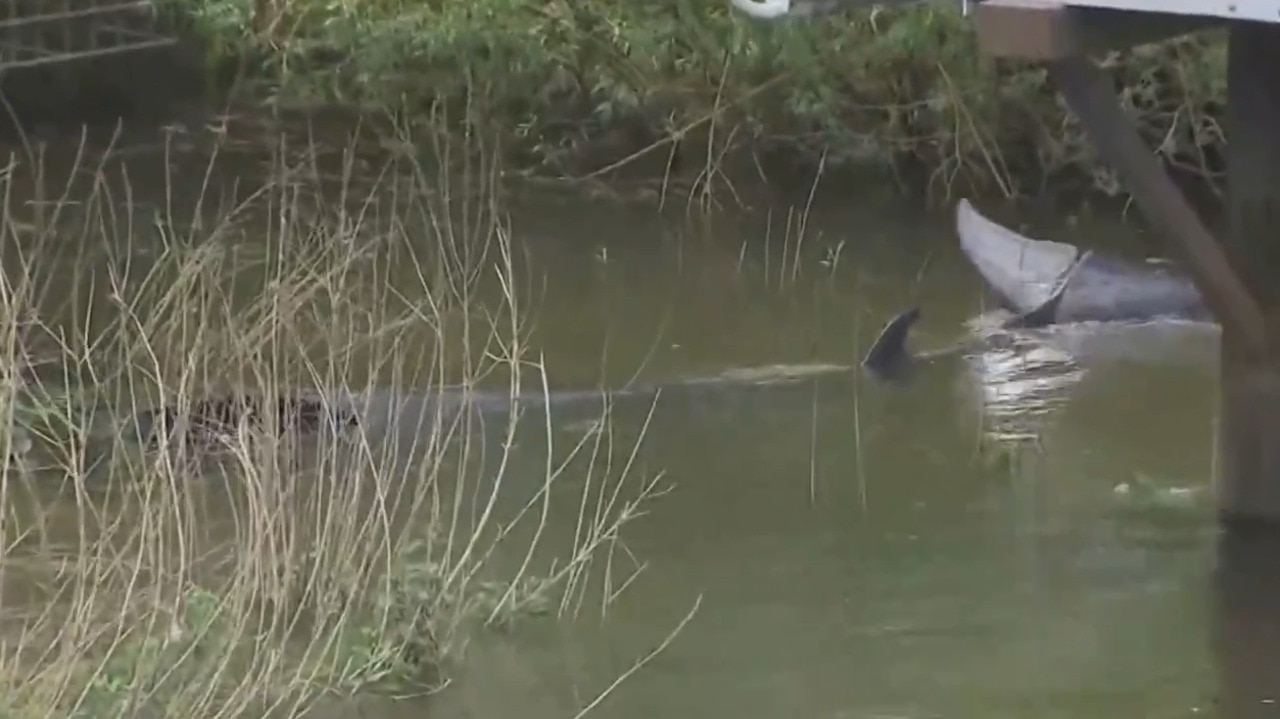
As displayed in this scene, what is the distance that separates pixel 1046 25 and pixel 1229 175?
1.14 meters

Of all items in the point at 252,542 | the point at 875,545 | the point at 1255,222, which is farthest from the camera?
the point at 875,545

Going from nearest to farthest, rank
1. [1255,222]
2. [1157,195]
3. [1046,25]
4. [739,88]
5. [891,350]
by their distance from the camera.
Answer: [1046,25] < [1157,195] < [1255,222] < [891,350] < [739,88]

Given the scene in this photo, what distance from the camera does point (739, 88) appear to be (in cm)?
1477

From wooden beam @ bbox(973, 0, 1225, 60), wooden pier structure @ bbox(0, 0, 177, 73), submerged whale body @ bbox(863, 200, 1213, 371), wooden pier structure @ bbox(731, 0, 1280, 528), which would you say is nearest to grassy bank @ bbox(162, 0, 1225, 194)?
wooden pier structure @ bbox(0, 0, 177, 73)

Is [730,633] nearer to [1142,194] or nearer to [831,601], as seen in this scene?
[831,601]

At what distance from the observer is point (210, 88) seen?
54.7 feet

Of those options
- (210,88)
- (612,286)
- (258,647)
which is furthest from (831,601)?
(210,88)

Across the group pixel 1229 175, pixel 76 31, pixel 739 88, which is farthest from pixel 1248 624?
pixel 76 31

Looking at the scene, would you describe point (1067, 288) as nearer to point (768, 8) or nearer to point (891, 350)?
point (891, 350)

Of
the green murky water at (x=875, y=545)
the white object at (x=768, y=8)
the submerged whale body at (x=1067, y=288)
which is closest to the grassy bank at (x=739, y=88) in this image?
the submerged whale body at (x=1067, y=288)

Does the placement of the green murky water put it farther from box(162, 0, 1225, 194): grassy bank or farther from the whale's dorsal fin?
box(162, 0, 1225, 194): grassy bank

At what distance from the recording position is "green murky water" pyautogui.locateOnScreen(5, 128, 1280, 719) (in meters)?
5.50

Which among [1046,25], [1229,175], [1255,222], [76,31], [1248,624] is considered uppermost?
[1046,25]

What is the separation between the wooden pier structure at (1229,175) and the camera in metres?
5.51
